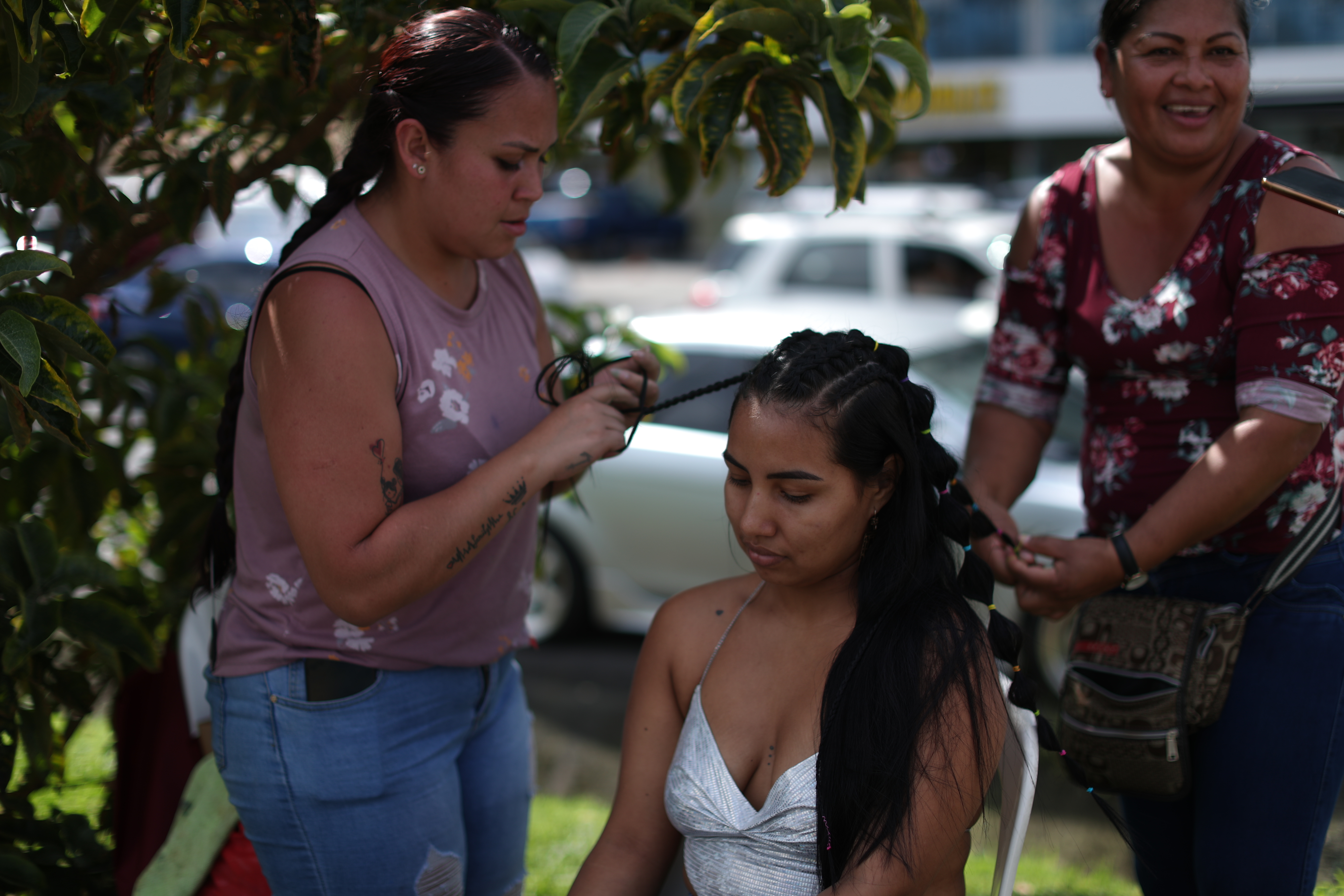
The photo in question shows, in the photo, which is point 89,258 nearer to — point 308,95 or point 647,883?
point 308,95

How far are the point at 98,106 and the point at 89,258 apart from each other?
0.53 meters

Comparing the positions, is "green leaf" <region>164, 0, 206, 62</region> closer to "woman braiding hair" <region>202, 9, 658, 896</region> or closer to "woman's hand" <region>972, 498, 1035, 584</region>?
"woman braiding hair" <region>202, 9, 658, 896</region>

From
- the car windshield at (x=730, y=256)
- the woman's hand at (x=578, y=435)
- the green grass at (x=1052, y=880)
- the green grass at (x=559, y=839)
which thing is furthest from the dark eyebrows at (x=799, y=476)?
the car windshield at (x=730, y=256)

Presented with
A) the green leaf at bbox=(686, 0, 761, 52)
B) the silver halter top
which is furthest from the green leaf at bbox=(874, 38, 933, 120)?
the silver halter top

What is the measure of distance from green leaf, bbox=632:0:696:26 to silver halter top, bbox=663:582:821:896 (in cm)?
121

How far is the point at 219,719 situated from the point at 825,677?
1.03 m

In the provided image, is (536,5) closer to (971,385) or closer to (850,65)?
(850,65)

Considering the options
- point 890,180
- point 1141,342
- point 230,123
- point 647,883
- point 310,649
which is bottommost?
point 890,180

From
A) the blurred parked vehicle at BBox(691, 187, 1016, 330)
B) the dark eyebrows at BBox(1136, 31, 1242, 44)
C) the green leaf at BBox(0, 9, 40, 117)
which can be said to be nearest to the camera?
the green leaf at BBox(0, 9, 40, 117)

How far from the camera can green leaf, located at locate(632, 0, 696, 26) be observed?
6.36 ft

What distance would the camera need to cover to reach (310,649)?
1.87 metres

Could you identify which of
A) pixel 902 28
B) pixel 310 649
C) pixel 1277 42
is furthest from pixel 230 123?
pixel 1277 42

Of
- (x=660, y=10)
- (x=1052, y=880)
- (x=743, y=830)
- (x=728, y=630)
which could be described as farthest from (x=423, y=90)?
(x=1052, y=880)

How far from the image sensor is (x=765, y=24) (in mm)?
1889
